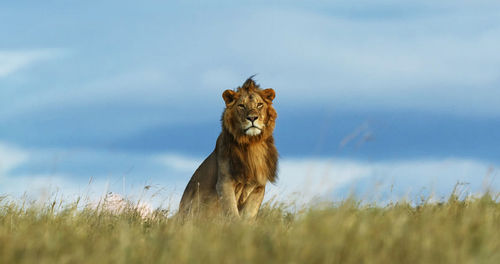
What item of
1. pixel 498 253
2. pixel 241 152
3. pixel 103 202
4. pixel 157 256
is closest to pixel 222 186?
pixel 241 152

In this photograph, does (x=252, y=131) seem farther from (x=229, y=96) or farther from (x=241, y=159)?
(x=229, y=96)

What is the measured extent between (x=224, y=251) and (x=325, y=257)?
0.78 meters

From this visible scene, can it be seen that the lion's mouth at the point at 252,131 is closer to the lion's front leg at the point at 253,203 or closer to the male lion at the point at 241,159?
the male lion at the point at 241,159

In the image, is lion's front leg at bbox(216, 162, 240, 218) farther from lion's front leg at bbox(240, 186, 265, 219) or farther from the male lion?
lion's front leg at bbox(240, 186, 265, 219)

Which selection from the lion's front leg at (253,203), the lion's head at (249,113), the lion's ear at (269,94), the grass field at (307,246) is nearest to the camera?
the grass field at (307,246)

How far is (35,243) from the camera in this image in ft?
17.2

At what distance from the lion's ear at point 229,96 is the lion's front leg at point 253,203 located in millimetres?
1384

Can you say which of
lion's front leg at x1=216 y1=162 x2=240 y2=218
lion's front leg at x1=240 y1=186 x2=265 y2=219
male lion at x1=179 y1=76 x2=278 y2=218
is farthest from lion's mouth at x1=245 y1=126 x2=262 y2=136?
lion's front leg at x1=240 y1=186 x2=265 y2=219

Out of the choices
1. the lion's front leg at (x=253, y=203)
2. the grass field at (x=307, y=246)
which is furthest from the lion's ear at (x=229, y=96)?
the grass field at (x=307, y=246)

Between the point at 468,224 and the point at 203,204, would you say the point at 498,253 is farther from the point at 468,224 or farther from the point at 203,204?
the point at 203,204

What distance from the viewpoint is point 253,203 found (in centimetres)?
919

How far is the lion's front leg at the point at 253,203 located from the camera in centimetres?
913

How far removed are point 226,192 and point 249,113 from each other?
4.02 feet

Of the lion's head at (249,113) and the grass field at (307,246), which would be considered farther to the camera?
the lion's head at (249,113)
